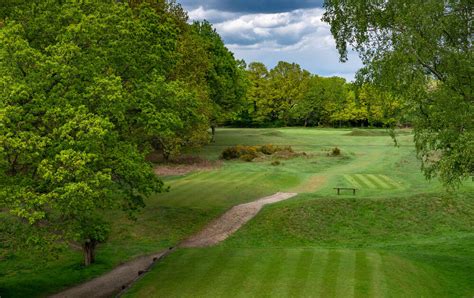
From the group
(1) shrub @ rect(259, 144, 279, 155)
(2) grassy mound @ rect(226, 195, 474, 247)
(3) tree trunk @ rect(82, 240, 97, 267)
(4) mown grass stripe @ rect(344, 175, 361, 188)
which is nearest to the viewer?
(3) tree trunk @ rect(82, 240, 97, 267)

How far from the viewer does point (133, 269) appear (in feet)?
94.5

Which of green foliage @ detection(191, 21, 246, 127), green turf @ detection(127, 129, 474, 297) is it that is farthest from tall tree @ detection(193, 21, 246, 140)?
green turf @ detection(127, 129, 474, 297)

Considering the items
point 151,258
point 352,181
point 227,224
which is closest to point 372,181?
point 352,181

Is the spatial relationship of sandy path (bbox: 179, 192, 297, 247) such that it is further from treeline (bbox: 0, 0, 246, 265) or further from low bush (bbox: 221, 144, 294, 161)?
low bush (bbox: 221, 144, 294, 161)

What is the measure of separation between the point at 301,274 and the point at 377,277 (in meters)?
3.91

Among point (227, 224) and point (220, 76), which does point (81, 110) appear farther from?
point (220, 76)

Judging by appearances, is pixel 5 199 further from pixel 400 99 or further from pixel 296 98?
pixel 296 98

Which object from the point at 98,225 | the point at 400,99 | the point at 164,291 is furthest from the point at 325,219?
the point at 98,225

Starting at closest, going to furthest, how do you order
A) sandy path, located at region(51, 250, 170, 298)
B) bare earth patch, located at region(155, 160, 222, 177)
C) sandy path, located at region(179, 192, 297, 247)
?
sandy path, located at region(51, 250, 170, 298)
sandy path, located at region(179, 192, 297, 247)
bare earth patch, located at region(155, 160, 222, 177)

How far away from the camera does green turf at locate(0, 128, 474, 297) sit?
24281 millimetres

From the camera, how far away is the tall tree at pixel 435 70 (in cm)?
2247

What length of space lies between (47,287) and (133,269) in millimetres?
4913

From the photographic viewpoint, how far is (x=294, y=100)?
14488 centimetres

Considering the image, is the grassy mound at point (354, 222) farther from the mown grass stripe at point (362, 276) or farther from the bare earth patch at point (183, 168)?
the bare earth patch at point (183, 168)
